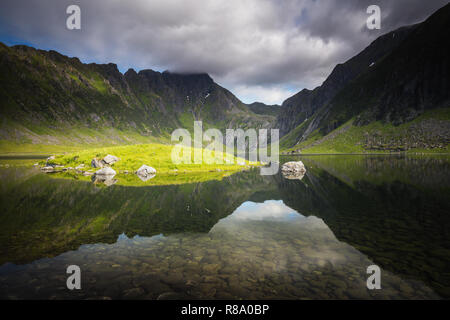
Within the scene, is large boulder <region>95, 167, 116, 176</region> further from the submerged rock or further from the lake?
the lake

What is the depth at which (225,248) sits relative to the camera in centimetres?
1623

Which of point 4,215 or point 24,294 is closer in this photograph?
point 24,294

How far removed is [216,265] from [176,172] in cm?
5642

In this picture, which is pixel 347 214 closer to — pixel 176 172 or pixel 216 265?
pixel 216 265

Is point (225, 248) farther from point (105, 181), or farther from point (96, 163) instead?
point (96, 163)

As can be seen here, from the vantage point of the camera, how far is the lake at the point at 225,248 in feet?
35.9

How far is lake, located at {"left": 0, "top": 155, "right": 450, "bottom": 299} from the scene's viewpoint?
1095 centimetres

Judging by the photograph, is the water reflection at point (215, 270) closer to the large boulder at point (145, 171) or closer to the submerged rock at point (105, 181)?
the submerged rock at point (105, 181)
